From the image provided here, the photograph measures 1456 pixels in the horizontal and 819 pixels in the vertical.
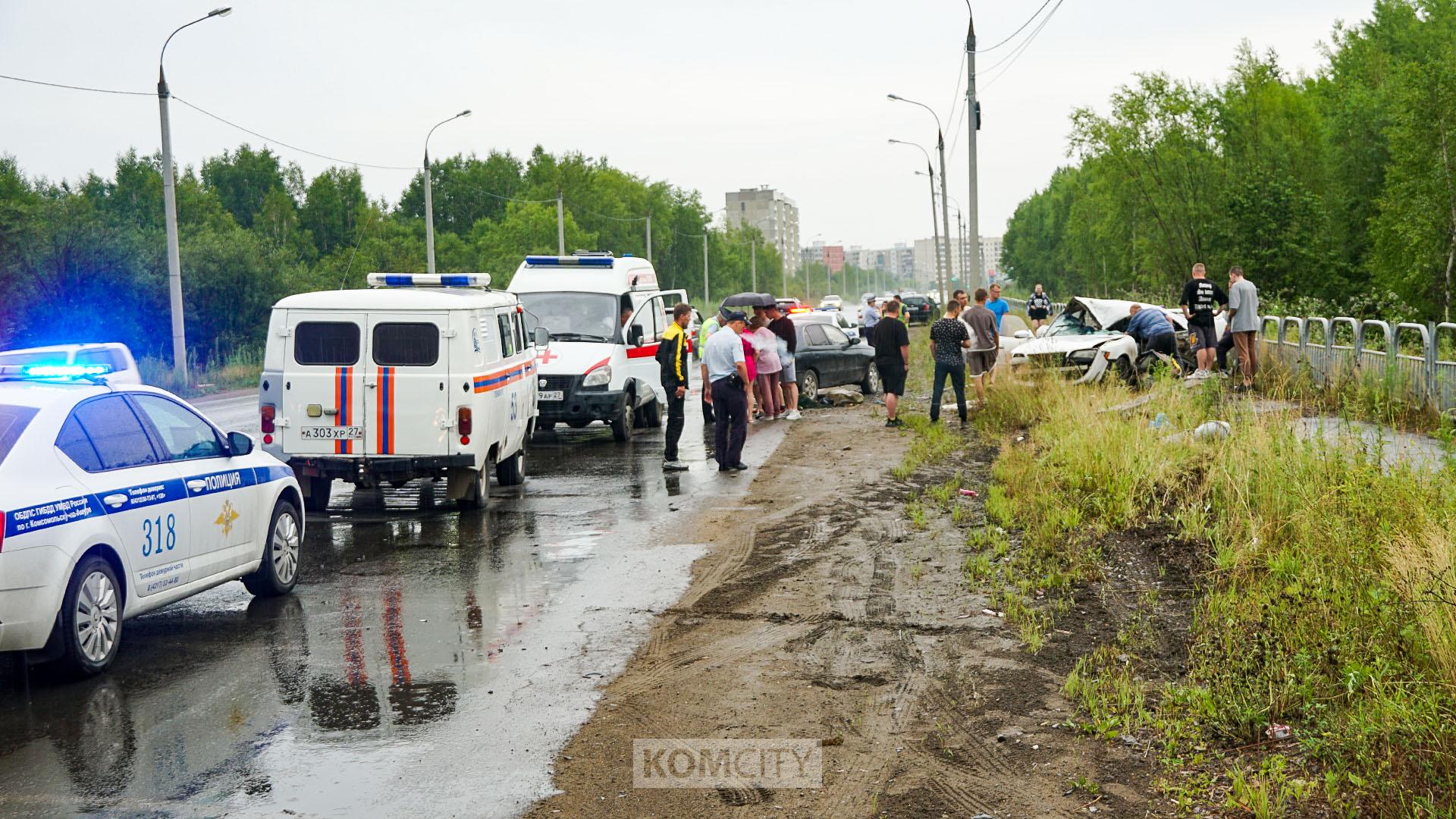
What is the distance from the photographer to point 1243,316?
64.0 feet

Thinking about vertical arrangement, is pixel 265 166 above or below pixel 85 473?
above

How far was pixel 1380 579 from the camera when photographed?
6.48 metres

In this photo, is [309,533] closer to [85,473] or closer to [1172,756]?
[85,473]

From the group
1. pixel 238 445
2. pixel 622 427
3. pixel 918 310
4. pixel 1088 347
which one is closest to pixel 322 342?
pixel 238 445

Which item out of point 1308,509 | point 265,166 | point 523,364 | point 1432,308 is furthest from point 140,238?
point 265,166

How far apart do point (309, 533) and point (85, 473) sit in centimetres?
467

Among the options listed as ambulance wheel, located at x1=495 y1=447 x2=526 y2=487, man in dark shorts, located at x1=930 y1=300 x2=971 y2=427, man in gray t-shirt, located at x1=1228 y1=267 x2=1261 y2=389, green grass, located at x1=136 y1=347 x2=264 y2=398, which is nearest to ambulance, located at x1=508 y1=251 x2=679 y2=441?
ambulance wheel, located at x1=495 y1=447 x2=526 y2=487

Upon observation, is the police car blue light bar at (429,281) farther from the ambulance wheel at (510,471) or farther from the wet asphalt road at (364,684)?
the wet asphalt road at (364,684)

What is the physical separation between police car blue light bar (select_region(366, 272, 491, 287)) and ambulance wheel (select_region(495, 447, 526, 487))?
6.24ft

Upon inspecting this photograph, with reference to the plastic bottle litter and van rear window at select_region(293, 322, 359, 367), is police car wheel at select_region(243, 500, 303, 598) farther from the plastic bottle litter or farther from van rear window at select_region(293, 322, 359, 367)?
the plastic bottle litter

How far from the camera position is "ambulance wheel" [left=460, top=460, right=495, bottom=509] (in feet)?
40.6

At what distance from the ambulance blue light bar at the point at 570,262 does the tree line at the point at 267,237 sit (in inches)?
236

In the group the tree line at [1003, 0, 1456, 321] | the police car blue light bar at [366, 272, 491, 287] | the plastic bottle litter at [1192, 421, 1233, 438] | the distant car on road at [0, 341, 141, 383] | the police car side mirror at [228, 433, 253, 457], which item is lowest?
the plastic bottle litter at [1192, 421, 1233, 438]

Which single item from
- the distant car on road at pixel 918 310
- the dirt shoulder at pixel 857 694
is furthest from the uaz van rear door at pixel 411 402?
the distant car on road at pixel 918 310
